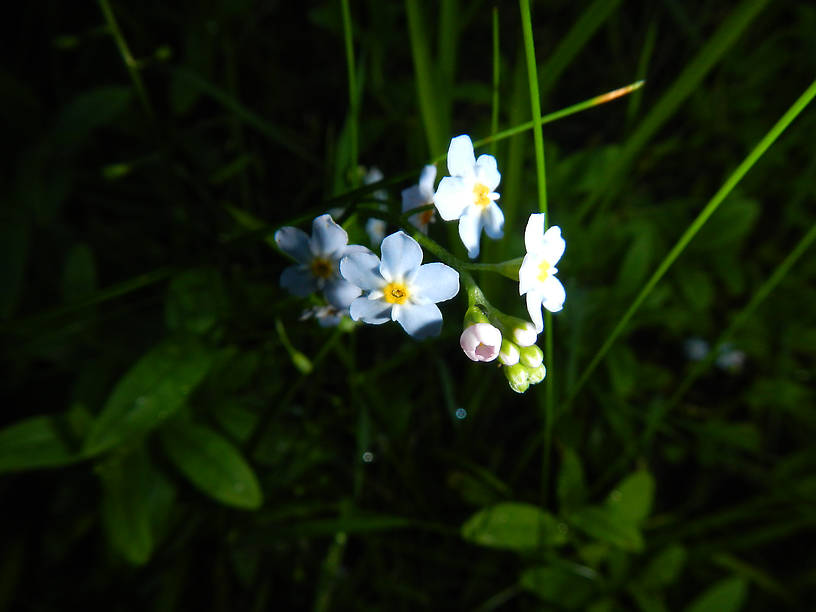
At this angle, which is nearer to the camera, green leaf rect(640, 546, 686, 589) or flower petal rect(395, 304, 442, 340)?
flower petal rect(395, 304, 442, 340)

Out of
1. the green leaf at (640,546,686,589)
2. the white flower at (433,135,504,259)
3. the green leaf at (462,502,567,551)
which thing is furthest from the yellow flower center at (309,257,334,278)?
the green leaf at (640,546,686,589)

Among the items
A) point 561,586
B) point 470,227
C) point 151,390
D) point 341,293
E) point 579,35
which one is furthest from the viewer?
point 561,586

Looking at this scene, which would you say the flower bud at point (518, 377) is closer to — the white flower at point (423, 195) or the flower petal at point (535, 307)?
the flower petal at point (535, 307)

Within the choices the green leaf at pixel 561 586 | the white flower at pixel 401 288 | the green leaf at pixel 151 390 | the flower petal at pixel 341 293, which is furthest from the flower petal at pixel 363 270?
the green leaf at pixel 561 586

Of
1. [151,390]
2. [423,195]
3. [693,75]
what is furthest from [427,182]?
[151,390]

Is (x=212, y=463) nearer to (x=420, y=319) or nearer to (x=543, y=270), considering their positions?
(x=420, y=319)

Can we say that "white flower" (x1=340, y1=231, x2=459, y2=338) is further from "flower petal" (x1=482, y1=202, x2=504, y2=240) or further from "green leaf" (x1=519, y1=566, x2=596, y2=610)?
"green leaf" (x1=519, y1=566, x2=596, y2=610)

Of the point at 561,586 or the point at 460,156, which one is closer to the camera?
the point at 460,156
